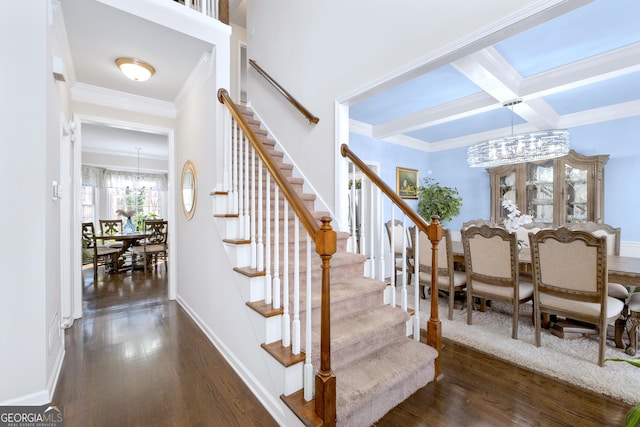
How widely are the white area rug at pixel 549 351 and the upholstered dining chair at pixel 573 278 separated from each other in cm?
13

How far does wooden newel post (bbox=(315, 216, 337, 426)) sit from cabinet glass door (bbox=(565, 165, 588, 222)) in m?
5.04

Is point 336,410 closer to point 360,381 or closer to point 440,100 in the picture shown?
point 360,381

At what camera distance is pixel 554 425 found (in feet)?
5.24

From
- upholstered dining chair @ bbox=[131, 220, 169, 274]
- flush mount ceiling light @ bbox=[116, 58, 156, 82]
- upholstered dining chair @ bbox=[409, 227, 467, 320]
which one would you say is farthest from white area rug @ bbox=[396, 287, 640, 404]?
upholstered dining chair @ bbox=[131, 220, 169, 274]

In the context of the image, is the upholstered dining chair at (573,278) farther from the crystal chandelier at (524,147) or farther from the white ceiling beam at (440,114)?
the white ceiling beam at (440,114)

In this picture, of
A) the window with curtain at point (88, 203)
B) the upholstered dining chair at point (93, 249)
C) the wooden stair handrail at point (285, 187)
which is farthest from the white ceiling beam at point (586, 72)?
the window with curtain at point (88, 203)

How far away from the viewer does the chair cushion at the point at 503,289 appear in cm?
271

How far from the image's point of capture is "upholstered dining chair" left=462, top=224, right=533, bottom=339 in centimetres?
262

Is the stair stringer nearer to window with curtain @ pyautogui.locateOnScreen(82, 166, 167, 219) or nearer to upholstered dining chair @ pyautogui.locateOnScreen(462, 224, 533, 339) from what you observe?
upholstered dining chair @ pyautogui.locateOnScreen(462, 224, 533, 339)

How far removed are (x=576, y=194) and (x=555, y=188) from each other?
0.92 ft

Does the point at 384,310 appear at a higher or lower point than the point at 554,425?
higher

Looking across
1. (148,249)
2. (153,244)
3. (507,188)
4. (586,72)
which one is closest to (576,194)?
(507,188)

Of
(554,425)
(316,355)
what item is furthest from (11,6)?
(554,425)

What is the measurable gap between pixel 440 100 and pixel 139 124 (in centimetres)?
419
